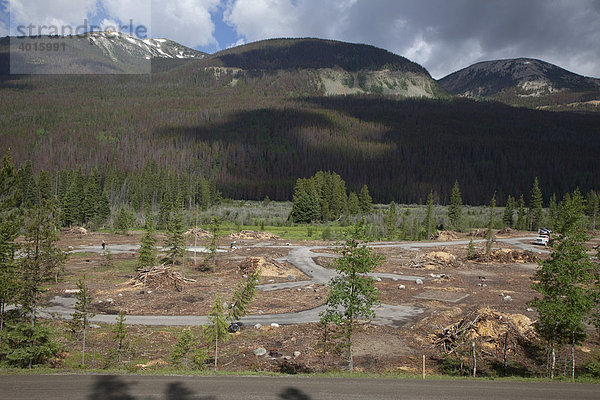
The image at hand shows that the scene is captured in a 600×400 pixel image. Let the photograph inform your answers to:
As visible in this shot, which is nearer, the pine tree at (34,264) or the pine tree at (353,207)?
the pine tree at (34,264)

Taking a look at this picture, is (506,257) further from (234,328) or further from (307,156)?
(307,156)

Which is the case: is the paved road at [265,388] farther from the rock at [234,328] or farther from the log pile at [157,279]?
the log pile at [157,279]

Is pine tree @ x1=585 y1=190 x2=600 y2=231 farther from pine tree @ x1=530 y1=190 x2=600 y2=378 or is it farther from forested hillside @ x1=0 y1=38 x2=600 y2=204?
pine tree @ x1=530 y1=190 x2=600 y2=378

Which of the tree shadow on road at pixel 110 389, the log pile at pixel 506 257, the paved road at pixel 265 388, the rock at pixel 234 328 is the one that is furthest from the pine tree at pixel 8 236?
the log pile at pixel 506 257

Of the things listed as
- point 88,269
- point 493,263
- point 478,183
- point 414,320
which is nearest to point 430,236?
point 493,263

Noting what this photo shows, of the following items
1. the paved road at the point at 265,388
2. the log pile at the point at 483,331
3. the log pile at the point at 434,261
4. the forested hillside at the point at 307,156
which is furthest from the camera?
the forested hillside at the point at 307,156

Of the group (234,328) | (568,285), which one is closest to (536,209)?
(568,285)

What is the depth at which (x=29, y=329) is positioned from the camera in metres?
13.5

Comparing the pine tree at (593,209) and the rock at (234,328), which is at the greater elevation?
the pine tree at (593,209)

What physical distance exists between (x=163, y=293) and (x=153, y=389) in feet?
53.1

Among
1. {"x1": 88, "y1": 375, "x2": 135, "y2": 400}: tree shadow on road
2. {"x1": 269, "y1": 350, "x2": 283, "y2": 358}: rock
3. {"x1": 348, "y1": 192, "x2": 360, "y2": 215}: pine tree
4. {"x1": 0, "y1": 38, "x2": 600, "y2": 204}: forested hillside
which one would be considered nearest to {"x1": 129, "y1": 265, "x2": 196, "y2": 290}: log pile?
{"x1": 269, "y1": 350, "x2": 283, "y2": 358}: rock

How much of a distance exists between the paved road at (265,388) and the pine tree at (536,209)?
76592 mm

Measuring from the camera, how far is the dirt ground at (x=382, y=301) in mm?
15742

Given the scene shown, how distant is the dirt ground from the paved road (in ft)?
8.90
